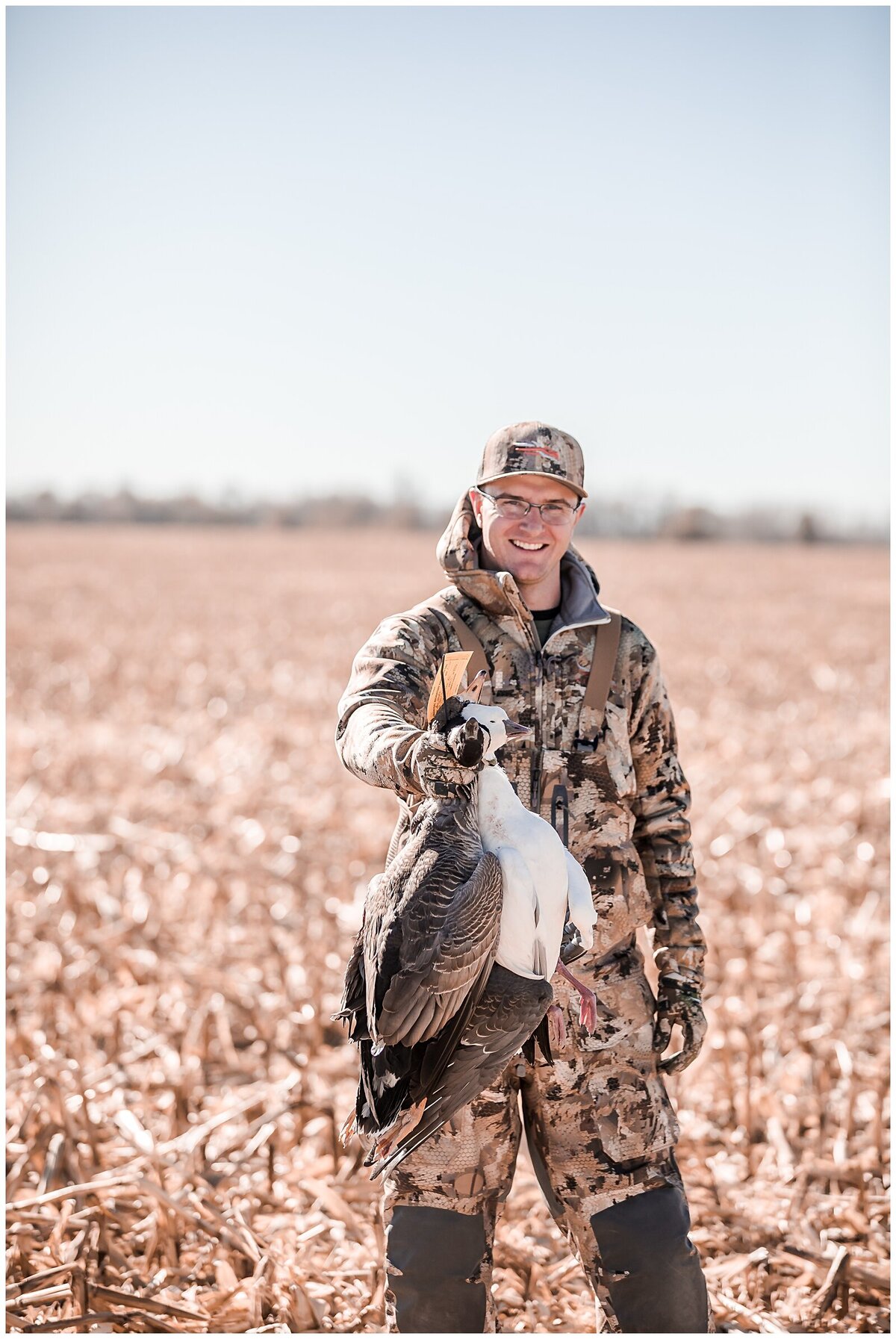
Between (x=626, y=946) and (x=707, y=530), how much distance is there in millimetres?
56607

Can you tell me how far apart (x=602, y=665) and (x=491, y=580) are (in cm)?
46

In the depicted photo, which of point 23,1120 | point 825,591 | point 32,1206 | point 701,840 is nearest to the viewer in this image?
point 32,1206

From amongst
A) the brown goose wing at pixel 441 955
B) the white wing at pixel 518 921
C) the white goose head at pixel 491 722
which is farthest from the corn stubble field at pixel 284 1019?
the white goose head at pixel 491 722

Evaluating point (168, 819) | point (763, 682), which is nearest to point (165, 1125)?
point (168, 819)

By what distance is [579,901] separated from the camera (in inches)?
100

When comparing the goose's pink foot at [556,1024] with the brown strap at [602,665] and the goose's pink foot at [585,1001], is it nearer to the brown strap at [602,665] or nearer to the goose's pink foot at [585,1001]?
the goose's pink foot at [585,1001]

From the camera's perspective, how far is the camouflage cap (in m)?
3.35

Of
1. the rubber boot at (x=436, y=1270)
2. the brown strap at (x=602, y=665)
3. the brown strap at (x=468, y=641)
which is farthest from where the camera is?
the brown strap at (x=602, y=665)

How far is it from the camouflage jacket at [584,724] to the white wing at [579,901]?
750mm

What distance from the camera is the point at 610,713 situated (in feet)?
11.6

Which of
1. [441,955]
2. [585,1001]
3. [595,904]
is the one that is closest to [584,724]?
[595,904]

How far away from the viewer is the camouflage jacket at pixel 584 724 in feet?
11.1

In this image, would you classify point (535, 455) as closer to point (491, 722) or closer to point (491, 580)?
point (491, 580)

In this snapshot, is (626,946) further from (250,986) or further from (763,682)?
(763,682)
